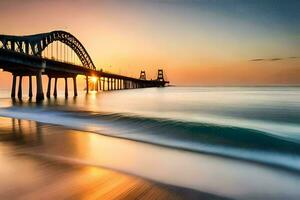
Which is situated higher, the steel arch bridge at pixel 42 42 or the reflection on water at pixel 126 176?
the steel arch bridge at pixel 42 42

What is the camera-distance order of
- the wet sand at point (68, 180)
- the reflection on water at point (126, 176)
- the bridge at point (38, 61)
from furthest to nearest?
the bridge at point (38, 61) → the reflection on water at point (126, 176) → the wet sand at point (68, 180)

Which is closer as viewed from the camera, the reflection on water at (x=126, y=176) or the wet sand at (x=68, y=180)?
the wet sand at (x=68, y=180)

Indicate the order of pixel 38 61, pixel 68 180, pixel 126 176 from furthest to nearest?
pixel 38 61 → pixel 126 176 → pixel 68 180

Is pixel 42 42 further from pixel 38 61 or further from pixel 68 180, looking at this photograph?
pixel 68 180

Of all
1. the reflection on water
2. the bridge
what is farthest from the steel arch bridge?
the reflection on water

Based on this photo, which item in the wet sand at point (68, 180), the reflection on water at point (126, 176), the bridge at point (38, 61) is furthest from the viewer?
the bridge at point (38, 61)

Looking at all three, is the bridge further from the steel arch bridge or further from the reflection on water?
the reflection on water

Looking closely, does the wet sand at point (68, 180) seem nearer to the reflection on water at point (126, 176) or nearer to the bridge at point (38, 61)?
the reflection on water at point (126, 176)

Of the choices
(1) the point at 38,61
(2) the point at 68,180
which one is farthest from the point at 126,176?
(1) the point at 38,61

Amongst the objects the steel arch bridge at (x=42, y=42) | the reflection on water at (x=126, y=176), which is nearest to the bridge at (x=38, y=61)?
the steel arch bridge at (x=42, y=42)

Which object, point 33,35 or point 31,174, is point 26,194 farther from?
point 33,35
